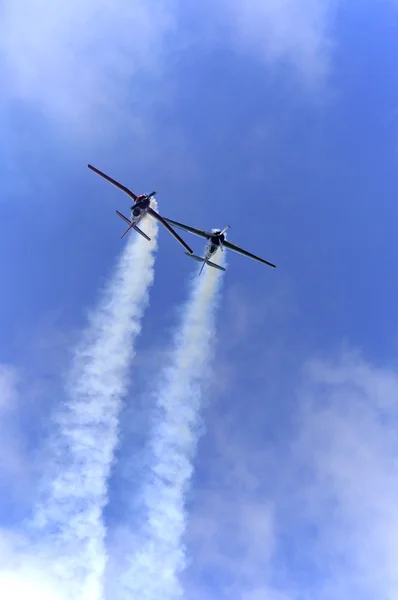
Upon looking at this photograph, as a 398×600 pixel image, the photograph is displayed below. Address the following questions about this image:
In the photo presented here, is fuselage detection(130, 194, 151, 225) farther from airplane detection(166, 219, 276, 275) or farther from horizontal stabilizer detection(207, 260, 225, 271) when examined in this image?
horizontal stabilizer detection(207, 260, 225, 271)

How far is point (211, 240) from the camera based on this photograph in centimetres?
8056

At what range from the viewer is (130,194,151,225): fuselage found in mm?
79500

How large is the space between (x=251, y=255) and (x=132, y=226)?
27.4m

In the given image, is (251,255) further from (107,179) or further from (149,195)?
(107,179)

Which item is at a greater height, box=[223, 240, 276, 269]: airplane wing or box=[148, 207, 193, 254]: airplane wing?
box=[223, 240, 276, 269]: airplane wing

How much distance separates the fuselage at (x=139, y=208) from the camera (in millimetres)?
79500

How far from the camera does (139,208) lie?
79562 millimetres

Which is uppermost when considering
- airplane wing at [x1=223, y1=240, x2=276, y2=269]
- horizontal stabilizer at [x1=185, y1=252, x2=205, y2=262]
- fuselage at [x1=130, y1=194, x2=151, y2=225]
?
airplane wing at [x1=223, y1=240, x2=276, y2=269]

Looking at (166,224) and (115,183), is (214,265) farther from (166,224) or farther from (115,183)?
(115,183)

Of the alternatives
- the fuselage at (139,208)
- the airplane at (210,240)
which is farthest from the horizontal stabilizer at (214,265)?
the fuselage at (139,208)

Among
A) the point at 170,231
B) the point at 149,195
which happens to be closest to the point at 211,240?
the point at 170,231

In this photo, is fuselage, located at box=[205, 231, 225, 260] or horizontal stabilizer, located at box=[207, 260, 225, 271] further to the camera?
fuselage, located at box=[205, 231, 225, 260]

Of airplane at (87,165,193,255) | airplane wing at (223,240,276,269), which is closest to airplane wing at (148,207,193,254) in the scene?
airplane at (87,165,193,255)

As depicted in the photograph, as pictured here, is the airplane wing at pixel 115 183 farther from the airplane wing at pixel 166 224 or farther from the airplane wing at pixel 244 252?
the airplane wing at pixel 244 252
